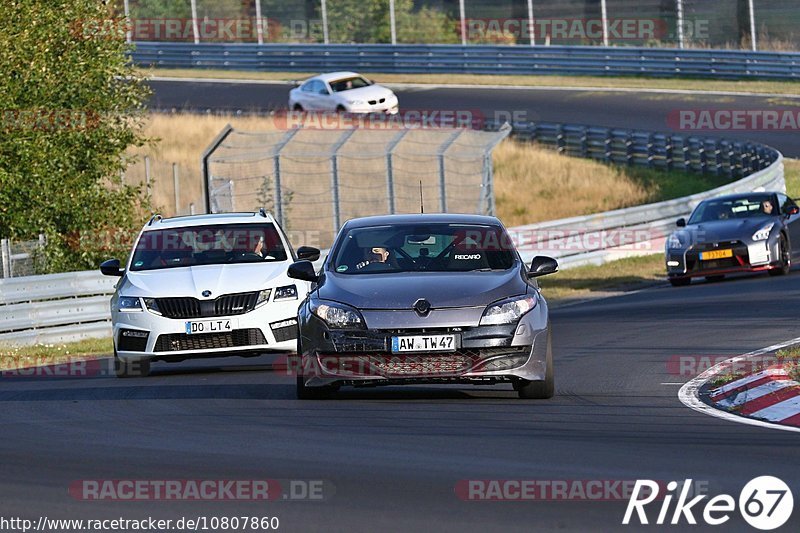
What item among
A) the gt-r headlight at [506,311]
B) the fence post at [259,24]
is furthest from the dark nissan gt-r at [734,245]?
the fence post at [259,24]

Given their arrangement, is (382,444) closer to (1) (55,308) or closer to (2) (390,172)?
(1) (55,308)

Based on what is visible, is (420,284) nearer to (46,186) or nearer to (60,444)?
(60,444)

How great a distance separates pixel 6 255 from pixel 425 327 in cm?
1227

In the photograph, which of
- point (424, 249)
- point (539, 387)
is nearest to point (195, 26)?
point (424, 249)

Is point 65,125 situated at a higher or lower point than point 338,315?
higher

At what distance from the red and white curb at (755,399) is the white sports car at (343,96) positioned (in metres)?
33.9

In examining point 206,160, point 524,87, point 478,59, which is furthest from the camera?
point 478,59

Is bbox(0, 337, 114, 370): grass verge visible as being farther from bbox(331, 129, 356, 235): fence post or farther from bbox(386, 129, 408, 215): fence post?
bbox(386, 129, 408, 215): fence post

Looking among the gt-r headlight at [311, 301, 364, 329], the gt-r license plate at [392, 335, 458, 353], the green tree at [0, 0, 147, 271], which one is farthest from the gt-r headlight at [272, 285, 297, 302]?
the green tree at [0, 0, 147, 271]

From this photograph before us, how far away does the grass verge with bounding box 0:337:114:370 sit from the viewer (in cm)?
1869

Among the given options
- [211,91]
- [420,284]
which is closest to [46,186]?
[420,284]

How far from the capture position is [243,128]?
43.7 meters

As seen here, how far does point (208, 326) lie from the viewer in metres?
14.4

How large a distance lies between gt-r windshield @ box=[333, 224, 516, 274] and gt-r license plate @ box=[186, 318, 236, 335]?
7.73 feet
